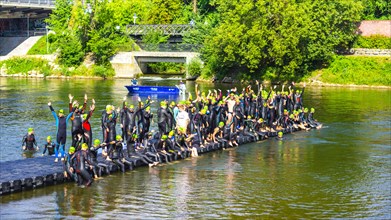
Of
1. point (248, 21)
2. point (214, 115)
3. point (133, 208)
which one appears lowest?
point (133, 208)

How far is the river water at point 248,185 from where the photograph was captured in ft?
81.1

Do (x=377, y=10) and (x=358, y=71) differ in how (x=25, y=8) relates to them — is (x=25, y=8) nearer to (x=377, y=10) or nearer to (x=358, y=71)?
(x=377, y=10)

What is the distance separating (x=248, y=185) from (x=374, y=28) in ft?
200

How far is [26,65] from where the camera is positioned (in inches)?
3799

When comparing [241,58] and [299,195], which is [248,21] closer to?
[241,58]

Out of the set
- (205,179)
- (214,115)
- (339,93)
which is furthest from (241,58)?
(205,179)

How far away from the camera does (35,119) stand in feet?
158

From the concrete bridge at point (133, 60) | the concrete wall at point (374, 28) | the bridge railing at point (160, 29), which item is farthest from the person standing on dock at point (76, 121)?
the bridge railing at point (160, 29)

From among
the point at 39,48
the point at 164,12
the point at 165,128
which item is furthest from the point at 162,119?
the point at 39,48

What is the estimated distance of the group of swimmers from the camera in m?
29.5

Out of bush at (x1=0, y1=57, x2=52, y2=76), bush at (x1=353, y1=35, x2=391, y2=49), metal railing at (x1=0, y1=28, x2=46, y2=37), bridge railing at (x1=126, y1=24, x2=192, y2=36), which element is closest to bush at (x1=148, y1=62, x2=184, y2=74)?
bridge railing at (x1=126, y1=24, x2=192, y2=36)

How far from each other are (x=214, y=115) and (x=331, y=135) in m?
9.03

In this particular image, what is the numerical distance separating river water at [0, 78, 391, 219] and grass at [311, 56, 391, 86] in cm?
3306

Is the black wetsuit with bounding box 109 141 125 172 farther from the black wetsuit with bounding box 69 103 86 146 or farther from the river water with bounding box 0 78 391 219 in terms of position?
the black wetsuit with bounding box 69 103 86 146
